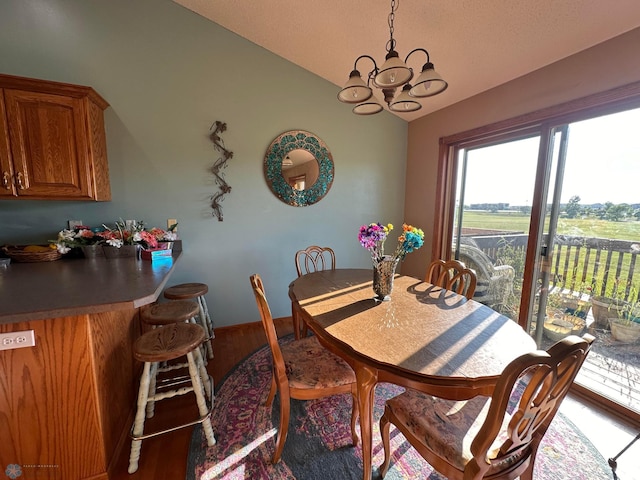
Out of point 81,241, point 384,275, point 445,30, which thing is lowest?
point 384,275

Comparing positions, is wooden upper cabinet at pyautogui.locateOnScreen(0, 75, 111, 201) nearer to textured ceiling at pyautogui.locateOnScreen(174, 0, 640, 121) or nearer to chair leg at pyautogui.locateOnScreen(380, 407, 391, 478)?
textured ceiling at pyautogui.locateOnScreen(174, 0, 640, 121)

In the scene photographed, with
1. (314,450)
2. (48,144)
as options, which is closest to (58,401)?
(314,450)

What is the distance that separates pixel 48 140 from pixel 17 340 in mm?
1629

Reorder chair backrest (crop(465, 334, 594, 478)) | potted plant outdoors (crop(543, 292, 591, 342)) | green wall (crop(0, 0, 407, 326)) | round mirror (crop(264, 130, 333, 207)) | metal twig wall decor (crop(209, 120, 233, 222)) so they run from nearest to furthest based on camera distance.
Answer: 1. chair backrest (crop(465, 334, 594, 478))
2. potted plant outdoors (crop(543, 292, 591, 342))
3. green wall (crop(0, 0, 407, 326))
4. metal twig wall decor (crop(209, 120, 233, 222))
5. round mirror (crop(264, 130, 333, 207))

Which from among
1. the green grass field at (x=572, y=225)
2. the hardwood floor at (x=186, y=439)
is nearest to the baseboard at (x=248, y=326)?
the hardwood floor at (x=186, y=439)

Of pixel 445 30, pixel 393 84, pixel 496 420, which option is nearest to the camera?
pixel 496 420

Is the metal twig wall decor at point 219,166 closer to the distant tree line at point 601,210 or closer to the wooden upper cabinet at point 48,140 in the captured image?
the wooden upper cabinet at point 48,140

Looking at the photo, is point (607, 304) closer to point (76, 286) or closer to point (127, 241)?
point (76, 286)

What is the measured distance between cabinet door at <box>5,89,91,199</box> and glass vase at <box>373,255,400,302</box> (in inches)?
90.3

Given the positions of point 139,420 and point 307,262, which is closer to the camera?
point 139,420

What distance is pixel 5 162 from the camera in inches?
75.4

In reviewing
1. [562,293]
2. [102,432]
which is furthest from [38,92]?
[562,293]

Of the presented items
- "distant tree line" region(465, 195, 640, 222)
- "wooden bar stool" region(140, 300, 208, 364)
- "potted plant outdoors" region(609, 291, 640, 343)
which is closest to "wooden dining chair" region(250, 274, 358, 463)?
"wooden bar stool" region(140, 300, 208, 364)

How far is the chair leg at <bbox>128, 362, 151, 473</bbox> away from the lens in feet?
4.57
